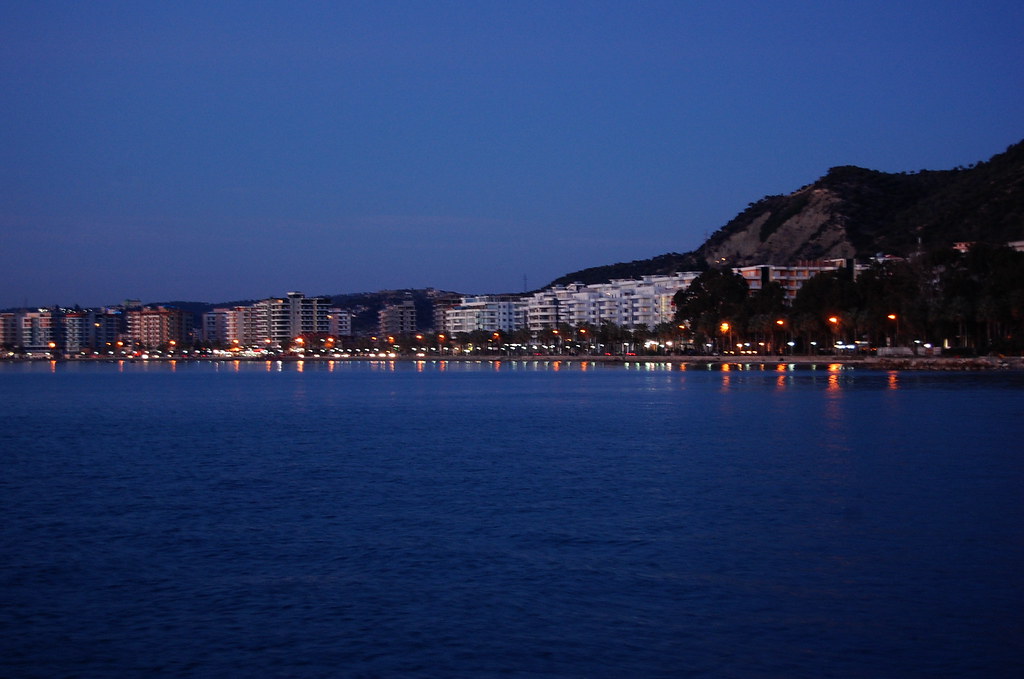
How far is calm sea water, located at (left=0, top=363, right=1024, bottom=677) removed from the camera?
32.1ft

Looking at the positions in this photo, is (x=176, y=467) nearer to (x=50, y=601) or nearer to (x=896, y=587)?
(x=50, y=601)

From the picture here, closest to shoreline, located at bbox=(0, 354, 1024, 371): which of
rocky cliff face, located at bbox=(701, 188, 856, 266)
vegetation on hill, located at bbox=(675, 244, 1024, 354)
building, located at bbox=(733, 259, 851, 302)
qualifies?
vegetation on hill, located at bbox=(675, 244, 1024, 354)

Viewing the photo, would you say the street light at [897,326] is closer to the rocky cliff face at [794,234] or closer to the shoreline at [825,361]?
the shoreline at [825,361]

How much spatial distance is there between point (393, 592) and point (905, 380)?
58031 mm

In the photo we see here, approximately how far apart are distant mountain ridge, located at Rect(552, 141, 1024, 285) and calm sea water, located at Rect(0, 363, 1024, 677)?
108 metres

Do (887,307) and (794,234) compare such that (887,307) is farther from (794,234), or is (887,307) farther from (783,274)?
(794,234)

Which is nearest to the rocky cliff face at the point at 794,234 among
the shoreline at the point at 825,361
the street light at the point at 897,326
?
the shoreline at the point at 825,361

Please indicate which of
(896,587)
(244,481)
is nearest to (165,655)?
(896,587)

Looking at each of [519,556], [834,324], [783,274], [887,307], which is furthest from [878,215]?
[519,556]

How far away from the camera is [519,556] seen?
1360 cm

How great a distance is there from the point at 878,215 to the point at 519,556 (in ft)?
557

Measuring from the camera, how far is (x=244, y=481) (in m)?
21.3

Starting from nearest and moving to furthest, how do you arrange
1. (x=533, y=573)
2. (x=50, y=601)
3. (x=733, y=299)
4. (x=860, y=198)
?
(x=50, y=601), (x=533, y=573), (x=733, y=299), (x=860, y=198)

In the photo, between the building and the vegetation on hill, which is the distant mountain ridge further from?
the vegetation on hill
